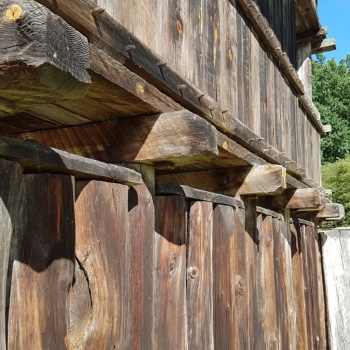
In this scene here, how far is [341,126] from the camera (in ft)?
79.3

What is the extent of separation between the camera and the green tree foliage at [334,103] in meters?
23.9

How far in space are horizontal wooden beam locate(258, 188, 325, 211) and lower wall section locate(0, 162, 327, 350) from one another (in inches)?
29.8

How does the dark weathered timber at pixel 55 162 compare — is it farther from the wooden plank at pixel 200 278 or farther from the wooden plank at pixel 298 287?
the wooden plank at pixel 298 287

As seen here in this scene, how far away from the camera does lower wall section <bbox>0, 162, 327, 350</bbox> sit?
1188 millimetres

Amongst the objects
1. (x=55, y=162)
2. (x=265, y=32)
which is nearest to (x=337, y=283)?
(x=265, y=32)

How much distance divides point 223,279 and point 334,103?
24.2 metres

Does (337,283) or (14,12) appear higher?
(14,12)

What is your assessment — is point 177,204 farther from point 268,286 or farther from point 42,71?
point 268,286

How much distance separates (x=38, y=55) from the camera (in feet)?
2.88

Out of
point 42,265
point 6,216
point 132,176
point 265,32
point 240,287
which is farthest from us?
point 265,32

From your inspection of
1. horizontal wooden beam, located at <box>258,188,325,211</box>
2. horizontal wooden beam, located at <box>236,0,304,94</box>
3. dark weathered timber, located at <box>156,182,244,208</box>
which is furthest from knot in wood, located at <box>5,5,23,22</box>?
horizontal wooden beam, located at <box>258,188,325,211</box>

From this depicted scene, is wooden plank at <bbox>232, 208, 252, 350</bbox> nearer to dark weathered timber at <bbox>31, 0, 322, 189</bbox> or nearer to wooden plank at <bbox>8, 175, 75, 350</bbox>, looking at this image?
dark weathered timber at <bbox>31, 0, 322, 189</bbox>

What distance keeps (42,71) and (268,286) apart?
2.86m

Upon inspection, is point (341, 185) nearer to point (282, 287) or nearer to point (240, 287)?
point (282, 287)
